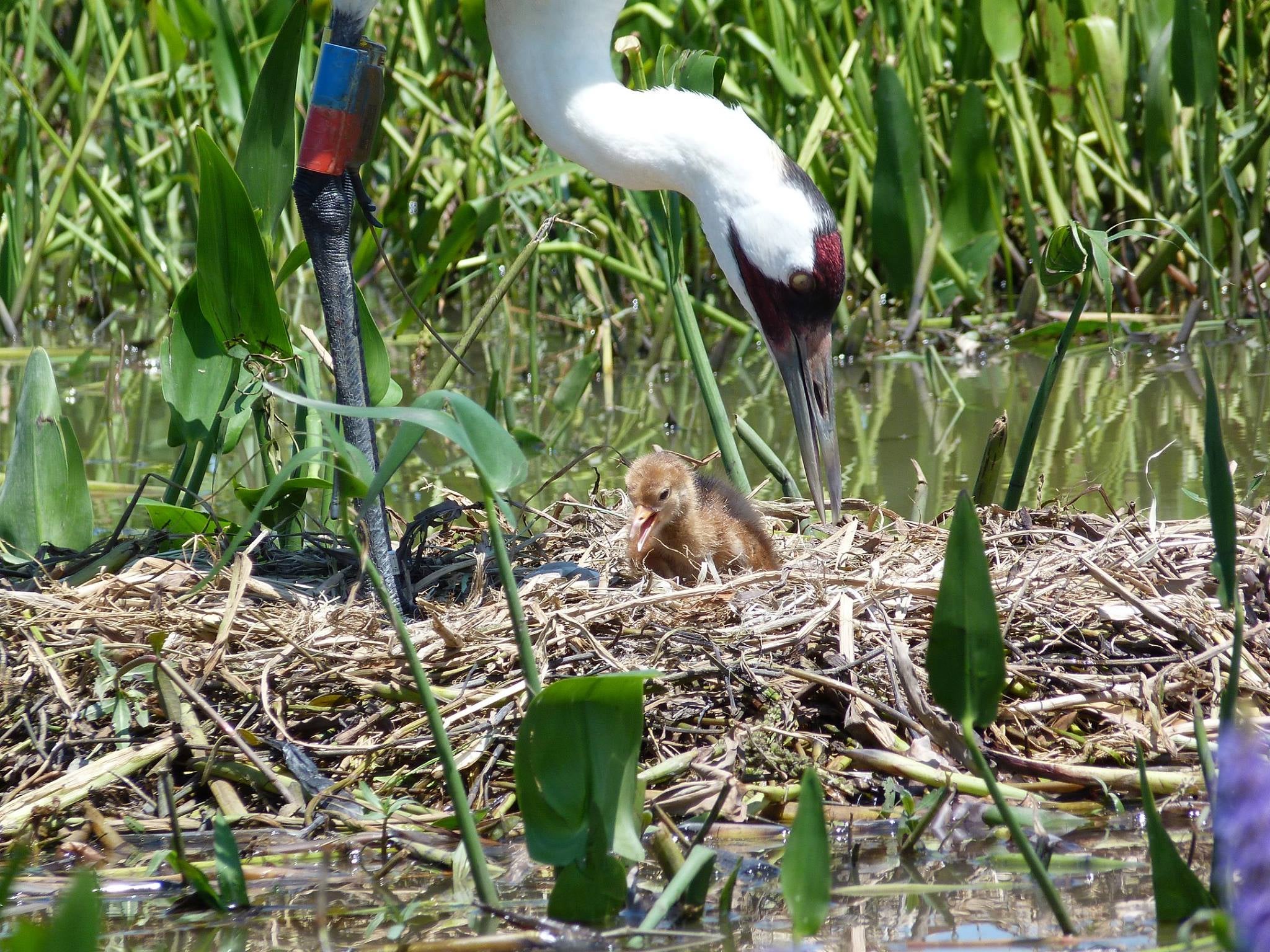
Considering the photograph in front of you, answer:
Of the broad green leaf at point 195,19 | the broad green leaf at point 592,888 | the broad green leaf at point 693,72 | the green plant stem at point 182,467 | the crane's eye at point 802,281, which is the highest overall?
the broad green leaf at point 195,19

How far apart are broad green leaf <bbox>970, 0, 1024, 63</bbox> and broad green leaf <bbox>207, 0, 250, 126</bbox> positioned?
8.82 feet

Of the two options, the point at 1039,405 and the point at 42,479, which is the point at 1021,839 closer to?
the point at 1039,405

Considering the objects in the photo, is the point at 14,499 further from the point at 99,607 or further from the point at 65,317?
the point at 65,317

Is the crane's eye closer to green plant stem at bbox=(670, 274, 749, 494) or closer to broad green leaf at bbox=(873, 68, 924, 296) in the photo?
green plant stem at bbox=(670, 274, 749, 494)

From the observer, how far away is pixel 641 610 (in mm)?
2670

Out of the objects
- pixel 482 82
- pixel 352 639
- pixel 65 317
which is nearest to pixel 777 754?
pixel 352 639

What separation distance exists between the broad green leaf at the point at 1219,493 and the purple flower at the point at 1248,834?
0.20 meters

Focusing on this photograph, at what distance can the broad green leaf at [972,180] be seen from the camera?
17.3ft

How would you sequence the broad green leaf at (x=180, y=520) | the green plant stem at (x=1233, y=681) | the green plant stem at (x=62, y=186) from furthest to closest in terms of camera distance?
the green plant stem at (x=62, y=186) → the broad green leaf at (x=180, y=520) → the green plant stem at (x=1233, y=681)

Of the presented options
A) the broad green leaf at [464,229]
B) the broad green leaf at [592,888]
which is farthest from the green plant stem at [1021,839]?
the broad green leaf at [464,229]

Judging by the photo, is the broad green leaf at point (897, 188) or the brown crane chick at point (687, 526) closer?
the brown crane chick at point (687, 526)

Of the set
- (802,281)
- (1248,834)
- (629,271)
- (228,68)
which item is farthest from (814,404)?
(228,68)

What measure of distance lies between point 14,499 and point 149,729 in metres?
0.98

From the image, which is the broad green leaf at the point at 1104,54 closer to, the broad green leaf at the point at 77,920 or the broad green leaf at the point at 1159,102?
the broad green leaf at the point at 1159,102
